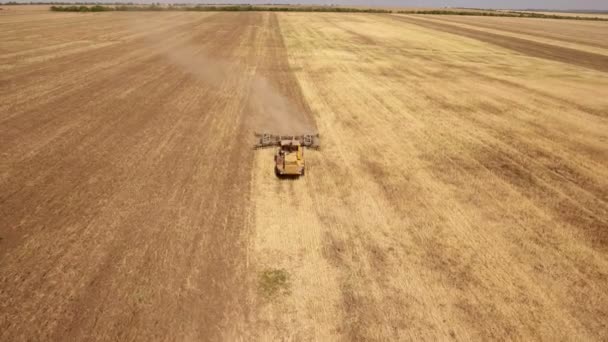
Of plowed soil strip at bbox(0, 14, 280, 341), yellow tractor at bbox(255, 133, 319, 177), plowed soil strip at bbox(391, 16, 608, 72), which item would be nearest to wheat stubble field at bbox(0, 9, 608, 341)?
plowed soil strip at bbox(0, 14, 280, 341)

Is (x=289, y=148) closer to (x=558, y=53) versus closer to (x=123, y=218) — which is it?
(x=123, y=218)

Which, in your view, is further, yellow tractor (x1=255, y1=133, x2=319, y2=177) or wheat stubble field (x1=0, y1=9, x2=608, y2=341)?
yellow tractor (x1=255, y1=133, x2=319, y2=177)

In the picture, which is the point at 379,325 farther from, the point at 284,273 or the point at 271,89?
the point at 271,89

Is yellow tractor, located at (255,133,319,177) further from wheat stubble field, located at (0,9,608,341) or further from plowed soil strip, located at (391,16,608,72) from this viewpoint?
plowed soil strip, located at (391,16,608,72)

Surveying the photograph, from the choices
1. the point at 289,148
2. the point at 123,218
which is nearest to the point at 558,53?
the point at 289,148

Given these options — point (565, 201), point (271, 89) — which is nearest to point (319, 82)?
point (271, 89)

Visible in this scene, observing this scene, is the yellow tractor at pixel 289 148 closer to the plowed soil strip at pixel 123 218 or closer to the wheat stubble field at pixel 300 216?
the wheat stubble field at pixel 300 216
